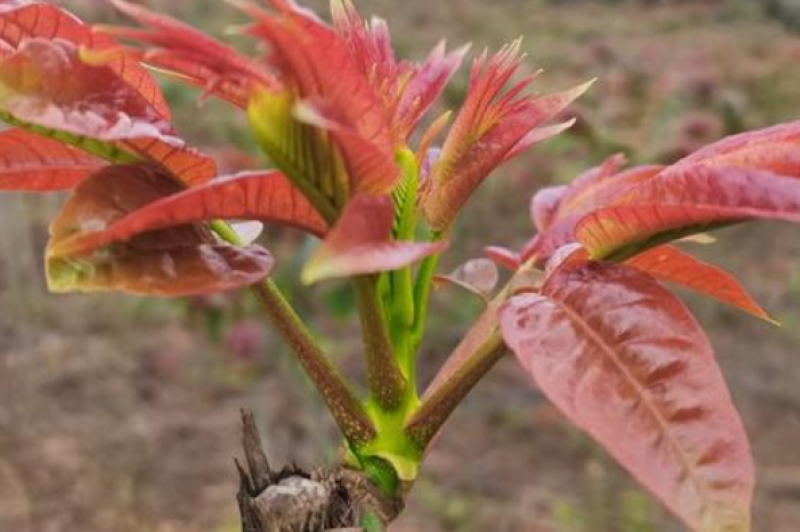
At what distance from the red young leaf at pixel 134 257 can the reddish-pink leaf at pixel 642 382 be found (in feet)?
0.48

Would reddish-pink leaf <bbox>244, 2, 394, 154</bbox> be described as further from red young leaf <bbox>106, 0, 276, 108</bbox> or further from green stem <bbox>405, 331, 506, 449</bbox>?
green stem <bbox>405, 331, 506, 449</bbox>

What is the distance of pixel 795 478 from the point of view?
3748mm

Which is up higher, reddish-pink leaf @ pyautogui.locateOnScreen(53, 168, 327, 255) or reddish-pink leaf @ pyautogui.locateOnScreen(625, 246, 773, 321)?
reddish-pink leaf @ pyautogui.locateOnScreen(53, 168, 327, 255)

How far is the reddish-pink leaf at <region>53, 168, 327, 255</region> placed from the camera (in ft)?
1.86

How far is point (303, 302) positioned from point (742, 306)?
90.0 inches

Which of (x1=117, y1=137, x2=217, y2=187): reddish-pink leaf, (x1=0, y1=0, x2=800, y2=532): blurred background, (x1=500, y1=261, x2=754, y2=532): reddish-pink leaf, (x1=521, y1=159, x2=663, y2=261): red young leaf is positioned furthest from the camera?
(x1=0, y1=0, x2=800, y2=532): blurred background

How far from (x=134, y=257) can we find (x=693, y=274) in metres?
0.33

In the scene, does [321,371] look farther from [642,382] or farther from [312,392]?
[312,392]

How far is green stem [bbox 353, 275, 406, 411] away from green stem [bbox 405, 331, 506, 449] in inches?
0.7

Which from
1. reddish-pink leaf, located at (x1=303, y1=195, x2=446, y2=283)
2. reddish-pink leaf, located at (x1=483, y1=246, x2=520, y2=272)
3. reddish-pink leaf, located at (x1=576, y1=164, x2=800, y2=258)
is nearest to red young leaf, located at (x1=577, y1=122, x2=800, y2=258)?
reddish-pink leaf, located at (x1=576, y1=164, x2=800, y2=258)

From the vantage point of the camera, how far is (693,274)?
2.36 ft

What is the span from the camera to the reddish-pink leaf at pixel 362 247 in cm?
55

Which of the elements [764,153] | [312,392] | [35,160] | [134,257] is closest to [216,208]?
[134,257]

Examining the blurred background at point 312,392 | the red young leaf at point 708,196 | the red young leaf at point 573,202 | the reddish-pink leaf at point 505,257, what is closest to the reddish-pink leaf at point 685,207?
the red young leaf at point 708,196
